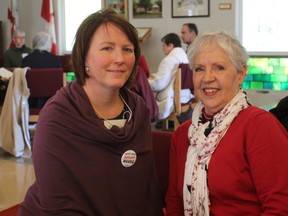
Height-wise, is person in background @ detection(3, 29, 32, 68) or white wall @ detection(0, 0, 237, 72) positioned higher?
white wall @ detection(0, 0, 237, 72)

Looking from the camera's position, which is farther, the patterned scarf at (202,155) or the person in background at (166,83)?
the person in background at (166,83)

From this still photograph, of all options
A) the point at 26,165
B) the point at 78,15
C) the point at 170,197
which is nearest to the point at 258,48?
the point at 78,15

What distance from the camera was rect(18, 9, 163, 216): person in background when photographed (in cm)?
151

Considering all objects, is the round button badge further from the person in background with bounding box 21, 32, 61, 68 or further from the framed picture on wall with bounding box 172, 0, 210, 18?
the framed picture on wall with bounding box 172, 0, 210, 18

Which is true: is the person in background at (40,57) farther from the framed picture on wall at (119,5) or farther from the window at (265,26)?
the window at (265,26)

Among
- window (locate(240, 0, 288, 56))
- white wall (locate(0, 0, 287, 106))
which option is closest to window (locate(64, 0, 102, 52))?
white wall (locate(0, 0, 287, 106))

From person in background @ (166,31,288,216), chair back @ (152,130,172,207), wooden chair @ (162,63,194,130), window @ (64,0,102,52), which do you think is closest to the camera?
person in background @ (166,31,288,216)

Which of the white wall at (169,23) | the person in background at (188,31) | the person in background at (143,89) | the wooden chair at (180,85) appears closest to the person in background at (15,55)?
the white wall at (169,23)

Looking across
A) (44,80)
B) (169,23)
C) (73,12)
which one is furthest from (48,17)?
(44,80)

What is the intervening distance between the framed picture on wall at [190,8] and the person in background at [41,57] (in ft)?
7.61

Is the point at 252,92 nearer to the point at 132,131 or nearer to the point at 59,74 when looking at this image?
the point at 59,74

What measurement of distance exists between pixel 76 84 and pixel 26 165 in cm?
289

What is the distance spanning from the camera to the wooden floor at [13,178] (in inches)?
136

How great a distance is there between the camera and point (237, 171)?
149 centimetres
